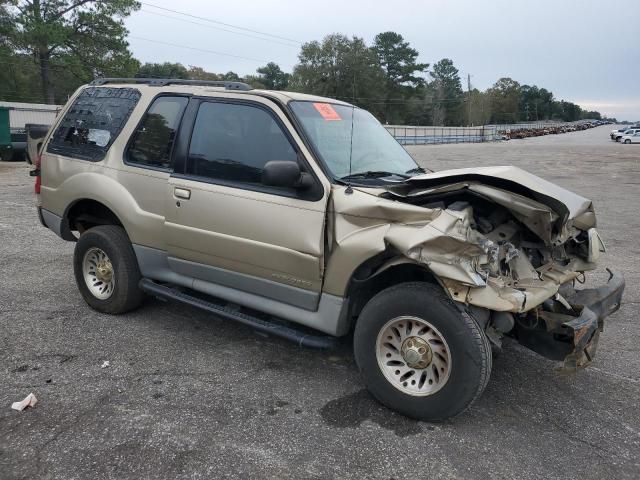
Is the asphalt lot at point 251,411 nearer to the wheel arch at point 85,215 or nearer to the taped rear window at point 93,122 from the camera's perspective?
the wheel arch at point 85,215

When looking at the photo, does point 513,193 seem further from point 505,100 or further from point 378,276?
point 505,100

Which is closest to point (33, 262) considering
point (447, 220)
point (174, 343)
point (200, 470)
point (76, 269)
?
point (76, 269)

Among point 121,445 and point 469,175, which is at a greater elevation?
point 469,175

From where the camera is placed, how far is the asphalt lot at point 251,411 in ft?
9.52

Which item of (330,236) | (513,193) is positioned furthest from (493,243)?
(330,236)

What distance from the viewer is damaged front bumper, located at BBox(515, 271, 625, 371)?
3.20 metres

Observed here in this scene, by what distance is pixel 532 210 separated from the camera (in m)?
3.22

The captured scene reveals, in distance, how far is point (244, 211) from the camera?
152 inches

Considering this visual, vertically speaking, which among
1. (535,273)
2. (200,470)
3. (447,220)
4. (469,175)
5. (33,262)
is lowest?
(200,470)

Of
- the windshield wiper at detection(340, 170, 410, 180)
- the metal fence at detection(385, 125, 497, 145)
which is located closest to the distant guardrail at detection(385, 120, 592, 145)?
the metal fence at detection(385, 125, 497, 145)

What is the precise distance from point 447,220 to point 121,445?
7.30ft

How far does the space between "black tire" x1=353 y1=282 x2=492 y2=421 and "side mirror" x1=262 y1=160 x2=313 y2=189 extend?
0.91m

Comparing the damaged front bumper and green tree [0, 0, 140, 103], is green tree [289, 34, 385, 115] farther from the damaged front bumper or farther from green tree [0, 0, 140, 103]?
the damaged front bumper

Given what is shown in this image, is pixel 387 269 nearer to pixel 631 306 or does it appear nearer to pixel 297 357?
pixel 297 357
